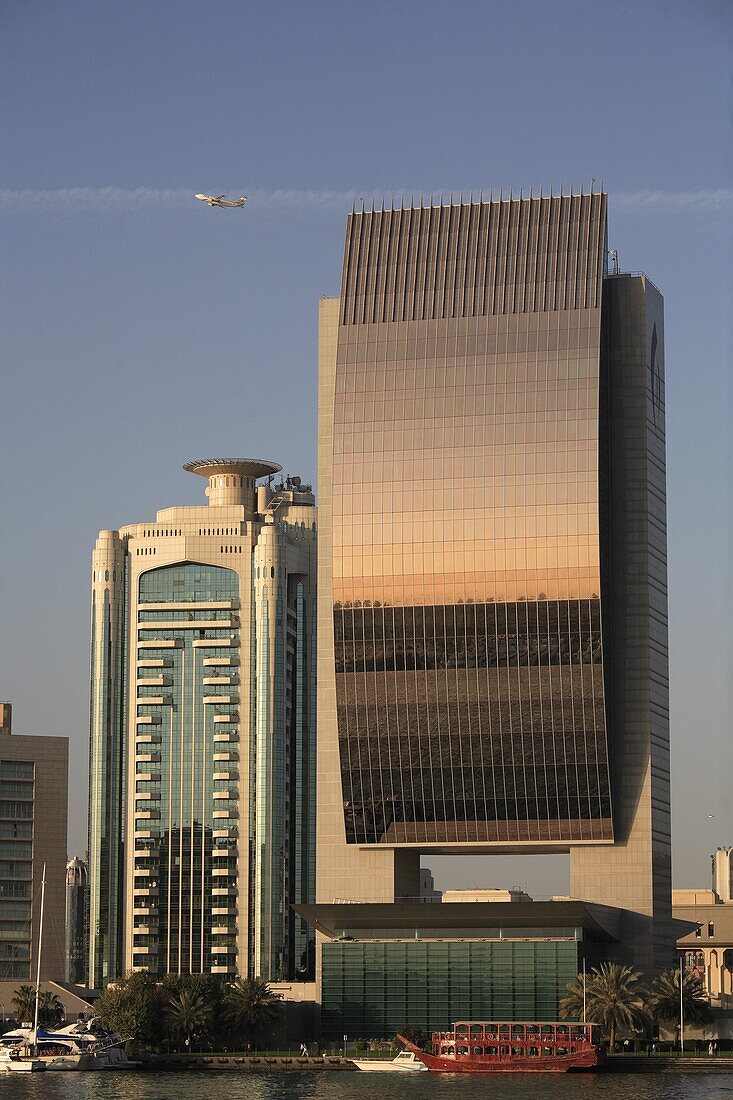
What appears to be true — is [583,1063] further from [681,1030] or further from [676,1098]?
[676,1098]

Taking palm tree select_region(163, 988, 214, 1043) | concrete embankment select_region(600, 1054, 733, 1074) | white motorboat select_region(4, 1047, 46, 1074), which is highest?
palm tree select_region(163, 988, 214, 1043)

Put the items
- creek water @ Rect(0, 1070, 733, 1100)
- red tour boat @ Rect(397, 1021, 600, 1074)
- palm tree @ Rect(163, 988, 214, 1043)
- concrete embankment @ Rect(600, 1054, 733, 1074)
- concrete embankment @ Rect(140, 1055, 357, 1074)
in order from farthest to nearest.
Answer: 1. palm tree @ Rect(163, 988, 214, 1043)
2. concrete embankment @ Rect(140, 1055, 357, 1074)
3. concrete embankment @ Rect(600, 1054, 733, 1074)
4. red tour boat @ Rect(397, 1021, 600, 1074)
5. creek water @ Rect(0, 1070, 733, 1100)

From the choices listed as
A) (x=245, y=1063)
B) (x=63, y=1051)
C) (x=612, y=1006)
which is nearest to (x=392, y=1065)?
(x=245, y=1063)

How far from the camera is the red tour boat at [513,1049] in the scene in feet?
613

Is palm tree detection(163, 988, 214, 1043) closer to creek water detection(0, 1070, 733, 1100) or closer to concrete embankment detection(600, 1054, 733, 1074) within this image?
Answer: creek water detection(0, 1070, 733, 1100)

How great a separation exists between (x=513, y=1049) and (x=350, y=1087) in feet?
92.5

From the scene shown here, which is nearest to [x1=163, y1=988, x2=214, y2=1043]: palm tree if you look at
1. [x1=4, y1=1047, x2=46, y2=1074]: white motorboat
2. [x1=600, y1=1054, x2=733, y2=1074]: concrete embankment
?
[x1=4, y1=1047, x2=46, y2=1074]: white motorboat

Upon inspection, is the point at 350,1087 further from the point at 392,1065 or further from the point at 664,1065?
the point at 664,1065

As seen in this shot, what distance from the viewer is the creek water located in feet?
510

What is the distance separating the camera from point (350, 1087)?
167500mm

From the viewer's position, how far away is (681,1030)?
19850 centimetres

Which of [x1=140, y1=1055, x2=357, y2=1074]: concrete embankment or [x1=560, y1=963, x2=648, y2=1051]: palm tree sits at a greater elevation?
[x1=560, y1=963, x2=648, y2=1051]: palm tree

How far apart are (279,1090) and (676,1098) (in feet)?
105

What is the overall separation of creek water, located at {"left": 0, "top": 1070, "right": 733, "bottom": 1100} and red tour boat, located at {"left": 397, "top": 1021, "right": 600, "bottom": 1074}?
10.5 feet
